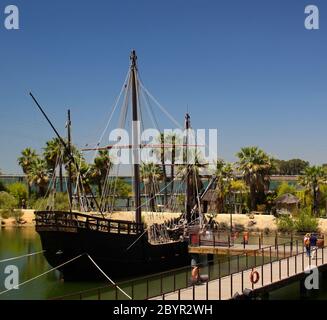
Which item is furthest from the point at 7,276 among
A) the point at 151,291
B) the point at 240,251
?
the point at 240,251

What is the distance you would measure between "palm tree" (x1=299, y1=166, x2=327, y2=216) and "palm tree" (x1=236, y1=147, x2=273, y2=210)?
4533 millimetres

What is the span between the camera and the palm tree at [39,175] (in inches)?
3150

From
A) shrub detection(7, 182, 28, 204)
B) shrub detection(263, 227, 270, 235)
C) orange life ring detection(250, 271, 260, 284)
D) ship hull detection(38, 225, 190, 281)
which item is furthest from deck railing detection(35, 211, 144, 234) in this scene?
shrub detection(7, 182, 28, 204)

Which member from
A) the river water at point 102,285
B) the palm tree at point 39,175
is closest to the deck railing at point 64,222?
the river water at point 102,285

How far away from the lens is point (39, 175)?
3157 inches

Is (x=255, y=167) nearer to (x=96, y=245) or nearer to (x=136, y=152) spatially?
(x=136, y=152)

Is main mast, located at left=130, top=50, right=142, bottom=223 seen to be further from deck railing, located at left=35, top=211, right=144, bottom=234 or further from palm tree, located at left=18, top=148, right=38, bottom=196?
palm tree, located at left=18, top=148, right=38, bottom=196

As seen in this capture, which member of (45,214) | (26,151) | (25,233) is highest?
(26,151)

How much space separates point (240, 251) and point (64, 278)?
12.4 meters

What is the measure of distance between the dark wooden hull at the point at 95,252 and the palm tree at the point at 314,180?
35663 millimetres

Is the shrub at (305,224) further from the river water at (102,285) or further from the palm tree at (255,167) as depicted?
the palm tree at (255,167)
